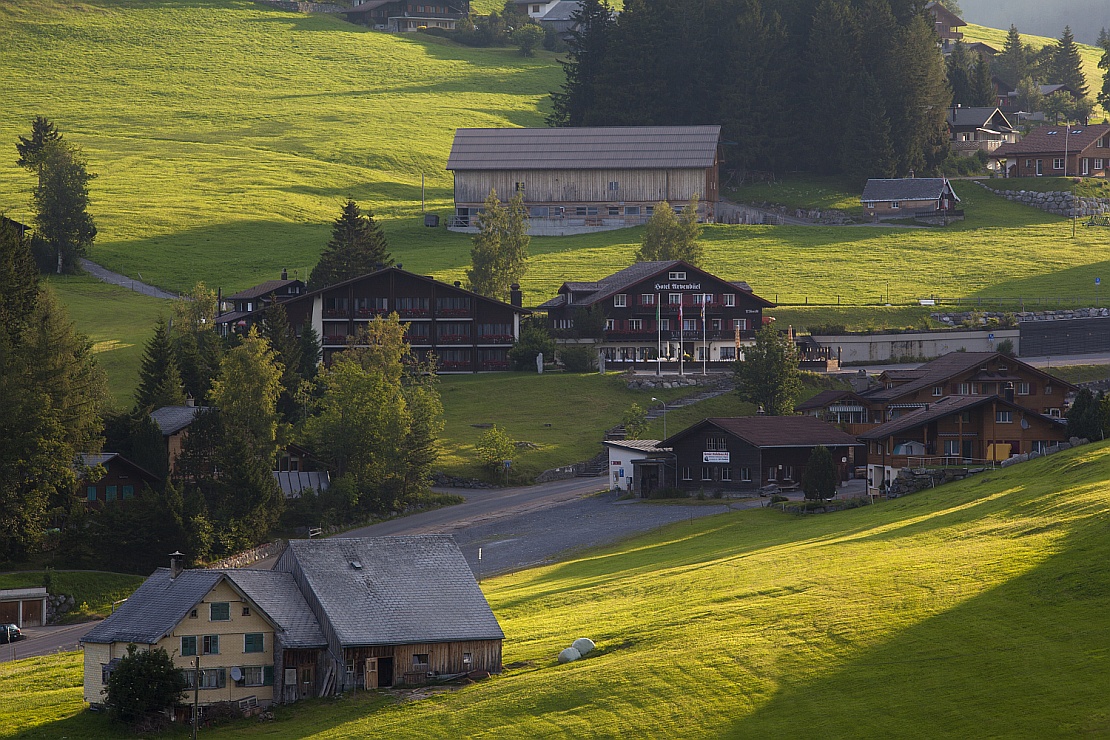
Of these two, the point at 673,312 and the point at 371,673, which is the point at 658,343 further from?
the point at 371,673

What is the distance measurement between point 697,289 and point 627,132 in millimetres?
49482

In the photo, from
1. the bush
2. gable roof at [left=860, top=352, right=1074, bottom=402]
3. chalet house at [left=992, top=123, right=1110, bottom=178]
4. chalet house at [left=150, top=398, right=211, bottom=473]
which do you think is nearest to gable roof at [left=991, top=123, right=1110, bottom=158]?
chalet house at [left=992, top=123, right=1110, bottom=178]

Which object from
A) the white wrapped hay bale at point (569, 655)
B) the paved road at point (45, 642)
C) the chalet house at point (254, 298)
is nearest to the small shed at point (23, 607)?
the paved road at point (45, 642)

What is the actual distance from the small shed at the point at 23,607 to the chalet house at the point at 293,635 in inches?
740

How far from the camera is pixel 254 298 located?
396 feet

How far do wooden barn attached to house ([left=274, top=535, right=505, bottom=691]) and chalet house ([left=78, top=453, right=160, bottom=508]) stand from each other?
1176 inches

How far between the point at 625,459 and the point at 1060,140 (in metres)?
101

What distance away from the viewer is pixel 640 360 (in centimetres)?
12100

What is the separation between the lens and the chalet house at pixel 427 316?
4695 inches

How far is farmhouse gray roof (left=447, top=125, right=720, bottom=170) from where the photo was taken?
16250 cm

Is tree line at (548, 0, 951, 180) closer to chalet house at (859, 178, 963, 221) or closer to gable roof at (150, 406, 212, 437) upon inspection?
chalet house at (859, 178, 963, 221)

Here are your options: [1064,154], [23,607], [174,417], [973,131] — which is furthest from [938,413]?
[973,131]

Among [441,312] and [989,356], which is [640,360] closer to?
[441,312]

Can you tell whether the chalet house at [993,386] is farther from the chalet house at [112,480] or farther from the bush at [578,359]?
the chalet house at [112,480]
